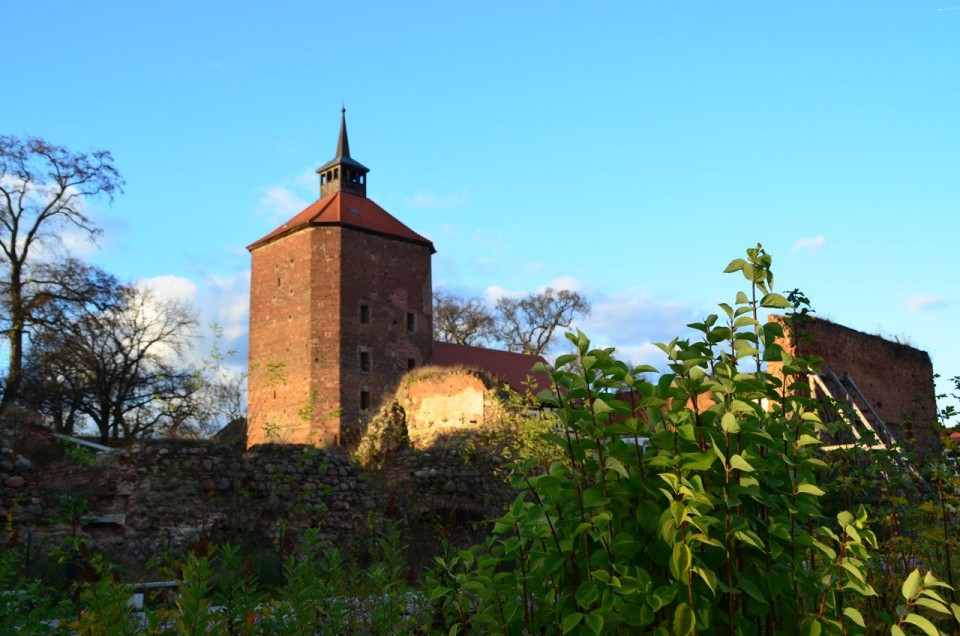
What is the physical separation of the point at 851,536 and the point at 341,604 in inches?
81.7

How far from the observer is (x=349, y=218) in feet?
116

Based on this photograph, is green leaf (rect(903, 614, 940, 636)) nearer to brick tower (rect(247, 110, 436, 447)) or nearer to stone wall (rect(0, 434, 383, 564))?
stone wall (rect(0, 434, 383, 564))

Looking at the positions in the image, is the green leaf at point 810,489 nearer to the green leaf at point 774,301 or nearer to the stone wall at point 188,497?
the green leaf at point 774,301

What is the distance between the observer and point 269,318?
3438 centimetres

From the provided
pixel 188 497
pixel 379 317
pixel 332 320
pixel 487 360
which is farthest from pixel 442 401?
pixel 188 497

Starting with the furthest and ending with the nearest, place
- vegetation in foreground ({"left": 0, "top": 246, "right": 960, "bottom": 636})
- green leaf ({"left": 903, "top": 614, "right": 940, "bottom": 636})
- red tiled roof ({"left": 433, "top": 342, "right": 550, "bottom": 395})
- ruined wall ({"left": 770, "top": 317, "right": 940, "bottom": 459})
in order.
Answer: red tiled roof ({"left": 433, "top": 342, "right": 550, "bottom": 395}) < ruined wall ({"left": 770, "top": 317, "right": 940, "bottom": 459}) < vegetation in foreground ({"left": 0, "top": 246, "right": 960, "bottom": 636}) < green leaf ({"left": 903, "top": 614, "right": 940, "bottom": 636})

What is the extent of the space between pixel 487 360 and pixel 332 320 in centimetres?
952

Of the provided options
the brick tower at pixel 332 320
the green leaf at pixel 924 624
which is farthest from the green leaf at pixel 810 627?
the brick tower at pixel 332 320

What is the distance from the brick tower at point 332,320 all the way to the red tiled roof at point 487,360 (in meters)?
2.15

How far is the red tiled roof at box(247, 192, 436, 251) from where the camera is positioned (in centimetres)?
3491

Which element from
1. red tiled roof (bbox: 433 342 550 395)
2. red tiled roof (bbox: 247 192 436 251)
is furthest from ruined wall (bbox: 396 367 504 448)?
red tiled roof (bbox: 247 192 436 251)

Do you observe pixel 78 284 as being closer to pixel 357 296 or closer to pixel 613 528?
pixel 357 296

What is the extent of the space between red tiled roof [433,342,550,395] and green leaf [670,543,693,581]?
3409 cm

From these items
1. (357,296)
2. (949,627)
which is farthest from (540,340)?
(949,627)
